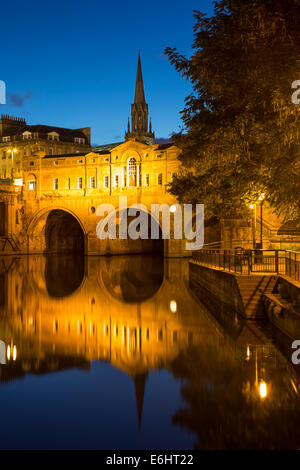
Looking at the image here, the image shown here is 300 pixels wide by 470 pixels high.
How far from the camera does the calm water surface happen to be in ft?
23.6

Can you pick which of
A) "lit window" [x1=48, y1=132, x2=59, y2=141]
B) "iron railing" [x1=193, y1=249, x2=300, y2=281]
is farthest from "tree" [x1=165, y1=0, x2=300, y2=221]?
"lit window" [x1=48, y1=132, x2=59, y2=141]

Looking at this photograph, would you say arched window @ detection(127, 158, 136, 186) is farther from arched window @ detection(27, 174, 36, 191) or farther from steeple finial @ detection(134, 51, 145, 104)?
steeple finial @ detection(134, 51, 145, 104)

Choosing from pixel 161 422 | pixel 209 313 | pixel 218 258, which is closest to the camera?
pixel 161 422

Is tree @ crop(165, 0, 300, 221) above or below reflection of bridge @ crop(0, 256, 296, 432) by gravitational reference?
above

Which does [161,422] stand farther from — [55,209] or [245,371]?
[55,209]

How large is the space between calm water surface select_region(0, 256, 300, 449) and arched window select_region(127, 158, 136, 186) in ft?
101

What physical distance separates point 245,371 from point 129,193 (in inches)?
1516

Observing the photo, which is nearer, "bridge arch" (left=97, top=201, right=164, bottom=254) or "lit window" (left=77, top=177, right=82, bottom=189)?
"bridge arch" (left=97, top=201, right=164, bottom=254)

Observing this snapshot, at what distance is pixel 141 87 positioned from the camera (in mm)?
79375

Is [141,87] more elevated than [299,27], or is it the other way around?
[141,87]

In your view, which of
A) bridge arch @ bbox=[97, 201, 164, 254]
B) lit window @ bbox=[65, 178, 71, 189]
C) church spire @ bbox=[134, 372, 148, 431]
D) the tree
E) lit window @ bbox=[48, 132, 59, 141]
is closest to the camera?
church spire @ bbox=[134, 372, 148, 431]

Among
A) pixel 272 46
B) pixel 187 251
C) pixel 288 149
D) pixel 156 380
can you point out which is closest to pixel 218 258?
pixel 288 149

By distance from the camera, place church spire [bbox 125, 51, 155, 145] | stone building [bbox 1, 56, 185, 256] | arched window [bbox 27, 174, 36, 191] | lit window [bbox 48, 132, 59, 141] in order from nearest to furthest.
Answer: stone building [bbox 1, 56, 185, 256], arched window [bbox 27, 174, 36, 191], lit window [bbox 48, 132, 59, 141], church spire [bbox 125, 51, 155, 145]
